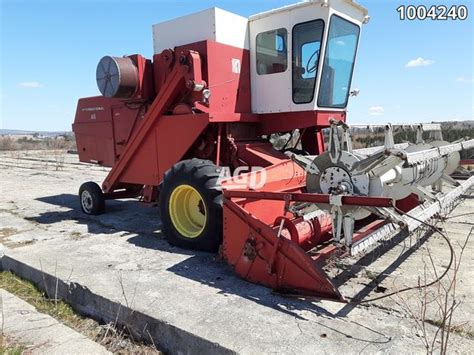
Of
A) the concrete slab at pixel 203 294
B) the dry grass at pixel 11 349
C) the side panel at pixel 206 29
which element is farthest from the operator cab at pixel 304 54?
the dry grass at pixel 11 349

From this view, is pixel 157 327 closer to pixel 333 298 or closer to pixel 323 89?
pixel 333 298

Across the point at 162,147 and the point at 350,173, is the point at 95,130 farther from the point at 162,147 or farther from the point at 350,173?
the point at 350,173

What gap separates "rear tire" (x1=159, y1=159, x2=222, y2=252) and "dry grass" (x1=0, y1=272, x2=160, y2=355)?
4.57ft

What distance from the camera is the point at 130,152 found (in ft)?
19.8

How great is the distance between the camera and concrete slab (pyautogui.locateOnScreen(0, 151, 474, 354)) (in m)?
2.53

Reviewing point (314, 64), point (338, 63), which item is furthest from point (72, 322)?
point (338, 63)

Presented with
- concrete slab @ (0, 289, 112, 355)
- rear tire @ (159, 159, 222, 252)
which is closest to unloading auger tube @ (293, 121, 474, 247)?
rear tire @ (159, 159, 222, 252)

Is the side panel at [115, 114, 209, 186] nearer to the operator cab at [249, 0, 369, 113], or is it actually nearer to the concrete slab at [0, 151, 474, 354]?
the concrete slab at [0, 151, 474, 354]

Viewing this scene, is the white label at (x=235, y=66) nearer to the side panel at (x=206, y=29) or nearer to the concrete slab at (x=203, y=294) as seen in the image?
the side panel at (x=206, y=29)

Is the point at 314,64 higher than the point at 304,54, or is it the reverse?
the point at 304,54

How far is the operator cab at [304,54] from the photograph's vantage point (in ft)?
17.2

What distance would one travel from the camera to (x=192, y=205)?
189 inches

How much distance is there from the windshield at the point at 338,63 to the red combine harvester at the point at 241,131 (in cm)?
2

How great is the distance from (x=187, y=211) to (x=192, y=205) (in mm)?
93
